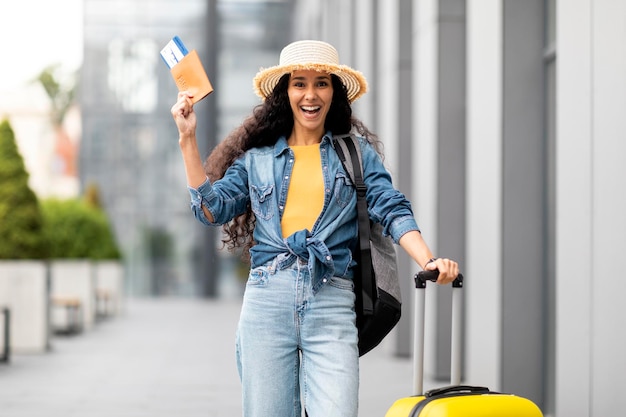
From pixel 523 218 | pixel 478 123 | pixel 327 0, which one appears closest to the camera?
pixel 523 218

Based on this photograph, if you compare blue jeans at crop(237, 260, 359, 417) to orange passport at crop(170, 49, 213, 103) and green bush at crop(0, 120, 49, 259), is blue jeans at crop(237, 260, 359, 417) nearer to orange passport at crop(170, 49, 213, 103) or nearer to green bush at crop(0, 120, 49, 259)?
orange passport at crop(170, 49, 213, 103)

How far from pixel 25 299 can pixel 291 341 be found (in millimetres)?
9685

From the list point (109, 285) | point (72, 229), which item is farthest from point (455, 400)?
point (109, 285)

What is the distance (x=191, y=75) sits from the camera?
3.63 m

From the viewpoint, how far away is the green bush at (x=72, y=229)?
1884cm

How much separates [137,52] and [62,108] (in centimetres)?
1984

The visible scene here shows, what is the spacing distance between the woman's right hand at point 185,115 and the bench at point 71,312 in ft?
42.0

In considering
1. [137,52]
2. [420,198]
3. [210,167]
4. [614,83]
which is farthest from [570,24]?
[137,52]

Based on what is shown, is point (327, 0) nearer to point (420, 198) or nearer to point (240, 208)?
point (420, 198)

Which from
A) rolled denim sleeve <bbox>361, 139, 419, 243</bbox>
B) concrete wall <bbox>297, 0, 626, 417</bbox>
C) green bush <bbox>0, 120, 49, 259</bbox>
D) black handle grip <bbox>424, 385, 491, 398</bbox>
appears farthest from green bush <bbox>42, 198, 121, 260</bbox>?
black handle grip <bbox>424, 385, 491, 398</bbox>

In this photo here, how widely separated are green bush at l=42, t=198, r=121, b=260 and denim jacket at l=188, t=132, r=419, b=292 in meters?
15.1

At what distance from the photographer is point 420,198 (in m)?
10.6

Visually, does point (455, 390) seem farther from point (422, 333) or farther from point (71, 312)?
point (71, 312)

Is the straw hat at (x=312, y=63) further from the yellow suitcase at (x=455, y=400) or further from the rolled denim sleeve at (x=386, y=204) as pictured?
the yellow suitcase at (x=455, y=400)
